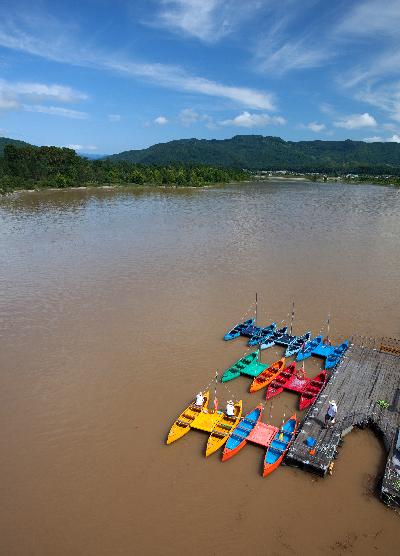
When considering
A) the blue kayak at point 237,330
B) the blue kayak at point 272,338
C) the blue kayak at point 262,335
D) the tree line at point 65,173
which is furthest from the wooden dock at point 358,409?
the tree line at point 65,173

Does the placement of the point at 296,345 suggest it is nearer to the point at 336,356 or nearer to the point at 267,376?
the point at 336,356

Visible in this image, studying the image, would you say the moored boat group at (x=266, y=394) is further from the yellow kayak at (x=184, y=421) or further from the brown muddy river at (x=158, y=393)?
the brown muddy river at (x=158, y=393)

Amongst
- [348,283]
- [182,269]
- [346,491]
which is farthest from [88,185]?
[346,491]

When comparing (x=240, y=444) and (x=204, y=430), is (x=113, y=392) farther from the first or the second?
(x=240, y=444)

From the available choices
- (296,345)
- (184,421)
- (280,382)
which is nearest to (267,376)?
(280,382)

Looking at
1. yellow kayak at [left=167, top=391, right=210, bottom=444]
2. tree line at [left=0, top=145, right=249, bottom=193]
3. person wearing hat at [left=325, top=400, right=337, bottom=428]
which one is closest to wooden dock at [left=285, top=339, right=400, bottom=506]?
person wearing hat at [left=325, top=400, right=337, bottom=428]

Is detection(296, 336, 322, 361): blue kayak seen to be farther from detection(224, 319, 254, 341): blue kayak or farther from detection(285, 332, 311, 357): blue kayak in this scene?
detection(224, 319, 254, 341): blue kayak
